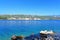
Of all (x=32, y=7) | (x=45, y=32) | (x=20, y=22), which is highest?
(x=32, y=7)

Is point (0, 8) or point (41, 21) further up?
point (0, 8)

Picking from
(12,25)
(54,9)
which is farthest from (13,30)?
(54,9)

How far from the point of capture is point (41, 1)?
4.04 metres

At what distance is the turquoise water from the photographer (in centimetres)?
397

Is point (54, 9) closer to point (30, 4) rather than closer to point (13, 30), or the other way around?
point (30, 4)

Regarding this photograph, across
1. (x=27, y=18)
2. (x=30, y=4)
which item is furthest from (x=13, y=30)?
(x=30, y=4)

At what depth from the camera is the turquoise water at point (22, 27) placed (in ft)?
13.0

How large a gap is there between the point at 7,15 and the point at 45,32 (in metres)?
0.84

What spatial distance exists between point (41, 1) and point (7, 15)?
74 centimetres

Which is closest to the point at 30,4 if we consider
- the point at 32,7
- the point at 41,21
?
the point at 32,7

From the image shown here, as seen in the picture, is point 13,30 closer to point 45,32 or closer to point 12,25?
point 12,25

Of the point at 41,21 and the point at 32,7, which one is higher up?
the point at 32,7

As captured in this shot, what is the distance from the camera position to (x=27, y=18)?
4078 millimetres

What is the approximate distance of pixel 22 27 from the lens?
4016 mm
